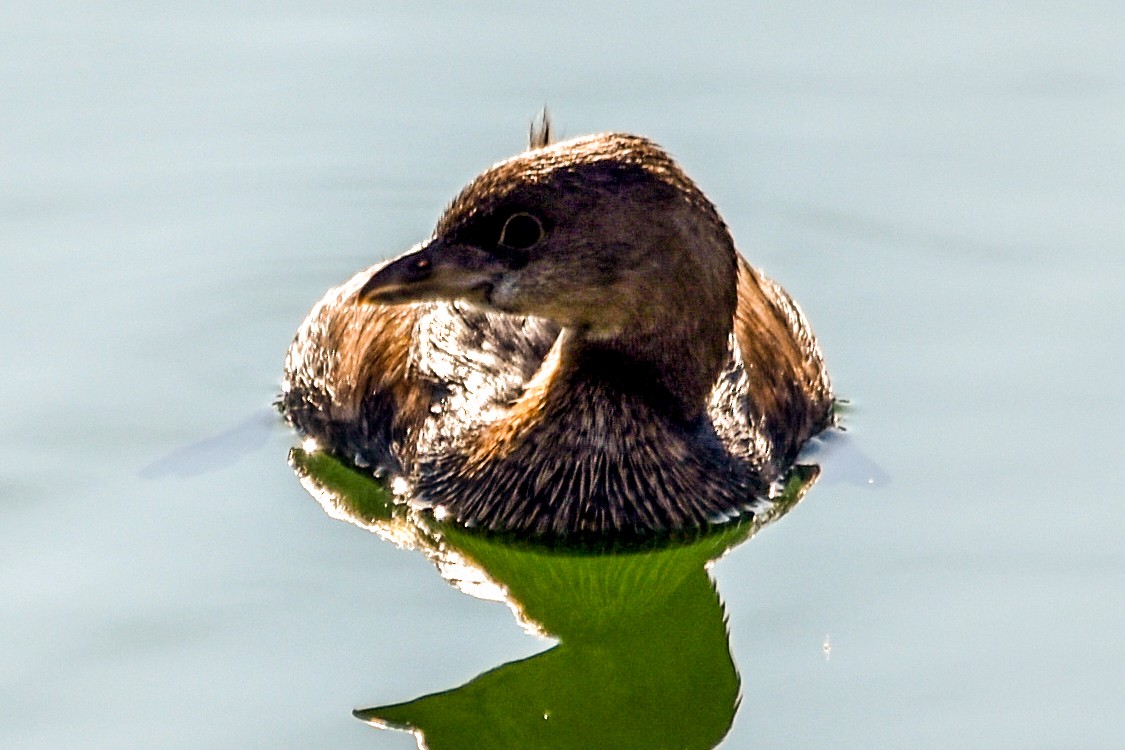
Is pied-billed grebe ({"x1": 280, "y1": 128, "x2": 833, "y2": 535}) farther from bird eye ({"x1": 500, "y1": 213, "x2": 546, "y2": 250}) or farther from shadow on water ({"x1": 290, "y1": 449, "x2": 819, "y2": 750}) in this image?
shadow on water ({"x1": 290, "y1": 449, "x2": 819, "y2": 750})

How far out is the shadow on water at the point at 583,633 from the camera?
11062mm

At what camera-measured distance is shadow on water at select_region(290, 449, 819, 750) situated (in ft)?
36.3

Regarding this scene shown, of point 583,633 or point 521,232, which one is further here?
point 583,633

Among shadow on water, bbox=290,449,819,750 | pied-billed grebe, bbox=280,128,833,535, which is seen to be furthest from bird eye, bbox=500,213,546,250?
shadow on water, bbox=290,449,819,750

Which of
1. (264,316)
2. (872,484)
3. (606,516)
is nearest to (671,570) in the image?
(606,516)

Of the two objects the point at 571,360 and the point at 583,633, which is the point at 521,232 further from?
the point at 583,633

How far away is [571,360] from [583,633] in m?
1.20

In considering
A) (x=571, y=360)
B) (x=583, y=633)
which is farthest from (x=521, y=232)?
(x=583, y=633)

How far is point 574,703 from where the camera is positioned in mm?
11266

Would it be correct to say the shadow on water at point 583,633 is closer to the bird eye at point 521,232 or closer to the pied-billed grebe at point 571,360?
the pied-billed grebe at point 571,360

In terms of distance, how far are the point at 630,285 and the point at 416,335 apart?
4.97 feet

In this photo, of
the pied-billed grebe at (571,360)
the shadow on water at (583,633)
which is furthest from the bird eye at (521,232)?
the shadow on water at (583,633)

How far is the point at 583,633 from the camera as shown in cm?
1185

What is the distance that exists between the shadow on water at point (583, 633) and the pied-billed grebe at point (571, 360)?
0.13 meters
